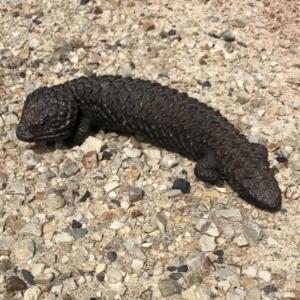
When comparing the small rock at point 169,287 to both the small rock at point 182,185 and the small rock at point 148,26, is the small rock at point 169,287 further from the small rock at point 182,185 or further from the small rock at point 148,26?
the small rock at point 148,26

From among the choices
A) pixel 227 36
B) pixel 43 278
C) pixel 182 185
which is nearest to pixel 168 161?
pixel 182 185

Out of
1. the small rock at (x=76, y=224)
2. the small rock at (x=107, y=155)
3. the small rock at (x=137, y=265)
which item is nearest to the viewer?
the small rock at (x=137, y=265)

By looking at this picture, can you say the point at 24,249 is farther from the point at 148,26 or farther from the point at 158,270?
the point at 148,26

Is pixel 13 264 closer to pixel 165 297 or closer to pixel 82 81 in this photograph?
pixel 165 297

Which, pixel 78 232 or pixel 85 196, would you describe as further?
pixel 85 196

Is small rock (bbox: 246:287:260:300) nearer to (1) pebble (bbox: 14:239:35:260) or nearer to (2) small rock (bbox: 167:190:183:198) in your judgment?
(2) small rock (bbox: 167:190:183:198)

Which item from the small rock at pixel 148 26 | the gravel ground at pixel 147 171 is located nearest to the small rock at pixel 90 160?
the gravel ground at pixel 147 171

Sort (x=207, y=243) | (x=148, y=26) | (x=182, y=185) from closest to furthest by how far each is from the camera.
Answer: (x=207, y=243)
(x=182, y=185)
(x=148, y=26)
